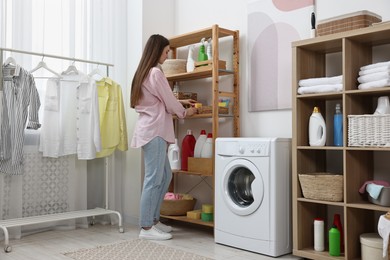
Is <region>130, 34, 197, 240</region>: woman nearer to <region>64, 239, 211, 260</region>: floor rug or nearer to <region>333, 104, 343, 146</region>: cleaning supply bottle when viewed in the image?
<region>64, 239, 211, 260</region>: floor rug

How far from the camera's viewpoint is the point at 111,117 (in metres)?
3.56

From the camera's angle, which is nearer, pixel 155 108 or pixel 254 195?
pixel 254 195

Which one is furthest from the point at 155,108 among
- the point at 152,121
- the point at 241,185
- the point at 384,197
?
the point at 384,197

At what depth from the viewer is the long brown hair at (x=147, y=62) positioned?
10.0 feet

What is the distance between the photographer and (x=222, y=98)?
3.50 meters

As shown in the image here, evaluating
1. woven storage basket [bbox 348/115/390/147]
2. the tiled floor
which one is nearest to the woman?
the tiled floor

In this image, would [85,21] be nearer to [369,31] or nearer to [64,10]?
[64,10]

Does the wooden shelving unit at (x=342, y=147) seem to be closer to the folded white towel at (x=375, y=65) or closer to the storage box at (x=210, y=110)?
the folded white towel at (x=375, y=65)

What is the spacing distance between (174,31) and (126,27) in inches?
17.3

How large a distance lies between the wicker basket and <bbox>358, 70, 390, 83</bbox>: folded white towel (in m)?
1.69

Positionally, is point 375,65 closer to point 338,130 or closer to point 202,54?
point 338,130

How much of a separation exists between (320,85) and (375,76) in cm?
33

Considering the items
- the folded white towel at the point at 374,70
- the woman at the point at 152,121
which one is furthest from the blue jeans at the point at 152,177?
the folded white towel at the point at 374,70

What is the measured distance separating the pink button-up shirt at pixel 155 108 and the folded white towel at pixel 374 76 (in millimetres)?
1266
